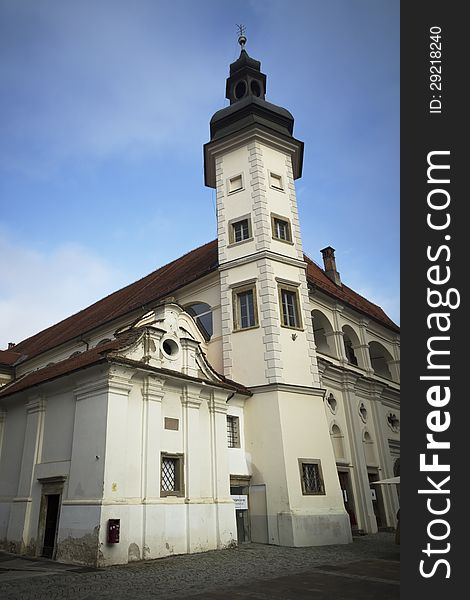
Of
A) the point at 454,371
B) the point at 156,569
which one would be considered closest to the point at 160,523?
the point at 156,569

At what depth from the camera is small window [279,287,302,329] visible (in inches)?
718

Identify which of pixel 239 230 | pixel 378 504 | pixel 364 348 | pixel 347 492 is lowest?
pixel 378 504

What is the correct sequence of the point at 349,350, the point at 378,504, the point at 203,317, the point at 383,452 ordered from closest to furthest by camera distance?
the point at 203,317 < the point at 378,504 < the point at 383,452 < the point at 349,350

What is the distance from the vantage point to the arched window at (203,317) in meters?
19.7

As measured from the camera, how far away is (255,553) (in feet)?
43.1

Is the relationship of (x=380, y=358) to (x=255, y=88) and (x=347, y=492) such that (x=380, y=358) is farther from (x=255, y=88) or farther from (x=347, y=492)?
(x=255, y=88)

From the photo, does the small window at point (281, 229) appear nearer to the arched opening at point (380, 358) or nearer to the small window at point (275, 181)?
the small window at point (275, 181)

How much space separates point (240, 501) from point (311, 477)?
2.44 metres

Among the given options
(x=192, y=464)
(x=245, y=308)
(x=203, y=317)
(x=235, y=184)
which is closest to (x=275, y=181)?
(x=235, y=184)

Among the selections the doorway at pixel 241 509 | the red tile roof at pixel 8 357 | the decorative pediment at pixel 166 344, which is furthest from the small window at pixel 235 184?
the red tile roof at pixel 8 357

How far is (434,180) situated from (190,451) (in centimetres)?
1057

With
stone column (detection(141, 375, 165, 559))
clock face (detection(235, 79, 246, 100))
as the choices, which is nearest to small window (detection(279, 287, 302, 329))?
stone column (detection(141, 375, 165, 559))

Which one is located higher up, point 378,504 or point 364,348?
point 364,348

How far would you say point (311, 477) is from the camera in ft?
53.1
